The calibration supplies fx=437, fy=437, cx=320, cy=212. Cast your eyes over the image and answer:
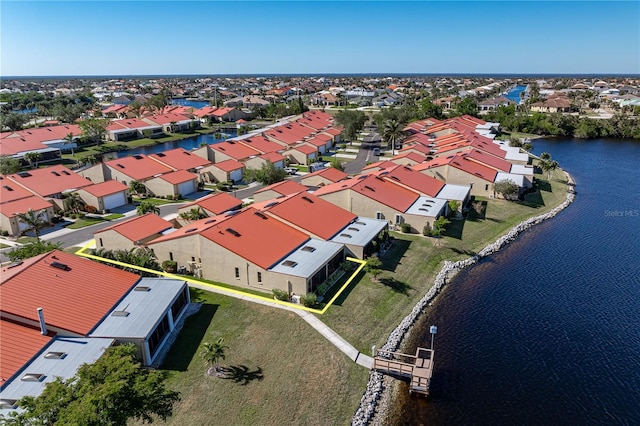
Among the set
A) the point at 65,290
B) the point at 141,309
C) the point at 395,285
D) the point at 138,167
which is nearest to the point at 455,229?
the point at 395,285

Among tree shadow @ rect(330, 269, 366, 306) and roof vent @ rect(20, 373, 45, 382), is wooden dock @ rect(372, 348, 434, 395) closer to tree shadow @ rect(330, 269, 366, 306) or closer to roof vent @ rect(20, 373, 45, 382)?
tree shadow @ rect(330, 269, 366, 306)

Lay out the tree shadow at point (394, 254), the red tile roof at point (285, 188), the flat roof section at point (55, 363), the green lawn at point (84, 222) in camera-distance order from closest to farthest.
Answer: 1. the flat roof section at point (55, 363)
2. the tree shadow at point (394, 254)
3. the green lawn at point (84, 222)
4. the red tile roof at point (285, 188)

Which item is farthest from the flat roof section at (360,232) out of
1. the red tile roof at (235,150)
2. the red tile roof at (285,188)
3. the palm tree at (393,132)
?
the palm tree at (393,132)

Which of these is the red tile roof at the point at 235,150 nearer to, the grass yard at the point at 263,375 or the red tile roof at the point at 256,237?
the red tile roof at the point at 256,237

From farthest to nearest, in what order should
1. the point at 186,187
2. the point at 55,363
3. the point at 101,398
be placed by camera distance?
the point at 186,187, the point at 55,363, the point at 101,398

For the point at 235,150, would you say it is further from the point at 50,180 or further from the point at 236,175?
the point at 50,180

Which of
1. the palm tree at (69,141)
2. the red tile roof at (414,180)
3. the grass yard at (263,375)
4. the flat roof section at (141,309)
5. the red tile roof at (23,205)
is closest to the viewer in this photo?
the grass yard at (263,375)
